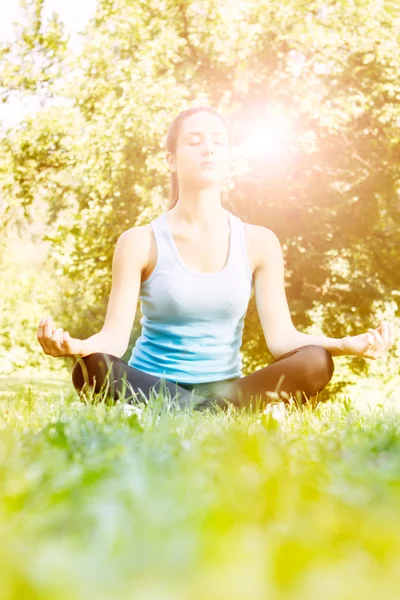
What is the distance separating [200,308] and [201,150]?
0.84m

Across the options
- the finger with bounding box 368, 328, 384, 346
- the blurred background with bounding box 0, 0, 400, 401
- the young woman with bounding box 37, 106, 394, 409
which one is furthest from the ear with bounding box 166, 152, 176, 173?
the blurred background with bounding box 0, 0, 400, 401

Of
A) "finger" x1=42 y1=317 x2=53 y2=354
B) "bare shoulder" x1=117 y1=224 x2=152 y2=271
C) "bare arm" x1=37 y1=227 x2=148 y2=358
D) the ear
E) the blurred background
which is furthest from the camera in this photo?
the blurred background

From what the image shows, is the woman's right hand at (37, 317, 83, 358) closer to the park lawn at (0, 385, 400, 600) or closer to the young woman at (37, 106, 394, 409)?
the young woman at (37, 106, 394, 409)

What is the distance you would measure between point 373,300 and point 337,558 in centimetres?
942

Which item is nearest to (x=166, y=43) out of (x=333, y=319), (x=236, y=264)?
(x=333, y=319)

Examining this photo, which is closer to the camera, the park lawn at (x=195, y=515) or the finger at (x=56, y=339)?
the park lawn at (x=195, y=515)

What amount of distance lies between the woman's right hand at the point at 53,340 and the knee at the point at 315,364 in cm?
106

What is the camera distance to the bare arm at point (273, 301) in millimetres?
3973

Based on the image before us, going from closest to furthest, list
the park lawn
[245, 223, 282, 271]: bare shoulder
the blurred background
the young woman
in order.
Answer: the park lawn → the young woman → [245, 223, 282, 271]: bare shoulder → the blurred background

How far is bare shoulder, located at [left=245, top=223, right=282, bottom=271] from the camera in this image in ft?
13.6

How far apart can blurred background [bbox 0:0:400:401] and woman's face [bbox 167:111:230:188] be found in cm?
477

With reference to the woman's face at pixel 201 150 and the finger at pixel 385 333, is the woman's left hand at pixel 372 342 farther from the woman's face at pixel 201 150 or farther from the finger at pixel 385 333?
the woman's face at pixel 201 150

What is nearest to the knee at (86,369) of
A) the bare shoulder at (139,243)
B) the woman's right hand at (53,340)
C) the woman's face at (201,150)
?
the woman's right hand at (53,340)

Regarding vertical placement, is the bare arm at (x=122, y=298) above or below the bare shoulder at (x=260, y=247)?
below
